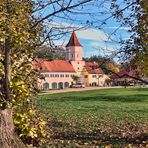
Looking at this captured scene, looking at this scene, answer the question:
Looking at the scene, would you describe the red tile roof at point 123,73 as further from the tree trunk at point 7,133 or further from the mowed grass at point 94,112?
the tree trunk at point 7,133

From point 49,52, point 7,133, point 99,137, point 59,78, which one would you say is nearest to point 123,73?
point 99,137

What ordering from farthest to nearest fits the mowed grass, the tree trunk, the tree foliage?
the mowed grass → the tree foliage → the tree trunk

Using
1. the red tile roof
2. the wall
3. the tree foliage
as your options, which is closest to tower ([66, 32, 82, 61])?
the tree foliage

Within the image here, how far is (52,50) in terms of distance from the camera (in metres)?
9.17

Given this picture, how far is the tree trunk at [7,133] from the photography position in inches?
287

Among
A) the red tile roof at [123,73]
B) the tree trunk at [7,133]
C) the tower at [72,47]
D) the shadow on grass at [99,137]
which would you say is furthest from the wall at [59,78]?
the tree trunk at [7,133]

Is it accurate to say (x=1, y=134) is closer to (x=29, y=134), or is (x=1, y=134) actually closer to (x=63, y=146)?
(x=29, y=134)

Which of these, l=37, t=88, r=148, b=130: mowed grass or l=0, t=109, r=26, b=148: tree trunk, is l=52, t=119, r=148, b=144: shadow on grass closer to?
l=37, t=88, r=148, b=130: mowed grass

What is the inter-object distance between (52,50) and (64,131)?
6531mm

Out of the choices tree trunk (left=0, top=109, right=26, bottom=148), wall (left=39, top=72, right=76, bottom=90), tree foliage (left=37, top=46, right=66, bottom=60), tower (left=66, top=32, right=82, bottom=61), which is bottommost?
tree trunk (left=0, top=109, right=26, bottom=148)

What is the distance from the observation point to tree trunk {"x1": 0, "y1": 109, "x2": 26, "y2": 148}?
728cm

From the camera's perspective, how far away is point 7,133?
739cm

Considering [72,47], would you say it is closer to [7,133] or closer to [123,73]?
[123,73]

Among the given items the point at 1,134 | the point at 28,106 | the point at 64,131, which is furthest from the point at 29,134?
the point at 64,131
